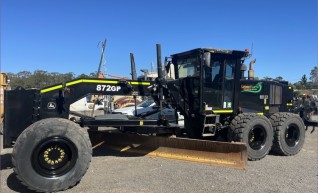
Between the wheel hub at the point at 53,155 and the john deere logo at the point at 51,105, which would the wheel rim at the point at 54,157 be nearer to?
the wheel hub at the point at 53,155

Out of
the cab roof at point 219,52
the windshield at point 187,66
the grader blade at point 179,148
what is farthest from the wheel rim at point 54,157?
the cab roof at point 219,52

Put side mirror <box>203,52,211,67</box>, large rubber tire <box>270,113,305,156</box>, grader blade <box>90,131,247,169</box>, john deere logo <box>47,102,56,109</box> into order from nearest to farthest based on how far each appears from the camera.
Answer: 1. john deere logo <box>47,102,56,109</box>
2. grader blade <box>90,131,247,169</box>
3. side mirror <box>203,52,211,67</box>
4. large rubber tire <box>270,113,305,156</box>

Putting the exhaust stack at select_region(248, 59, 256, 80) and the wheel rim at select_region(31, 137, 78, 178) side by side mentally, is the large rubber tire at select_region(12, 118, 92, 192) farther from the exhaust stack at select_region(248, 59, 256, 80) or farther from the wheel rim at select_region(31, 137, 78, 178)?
the exhaust stack at select_region(248, 59, 256, 80)

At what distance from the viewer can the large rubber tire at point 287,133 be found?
9.31 m

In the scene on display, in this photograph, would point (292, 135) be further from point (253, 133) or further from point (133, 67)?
point (133, 67)

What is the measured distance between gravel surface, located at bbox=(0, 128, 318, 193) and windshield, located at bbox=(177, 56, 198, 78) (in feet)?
7.83

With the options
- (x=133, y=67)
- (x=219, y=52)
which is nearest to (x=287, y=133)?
(x=219, y=52)

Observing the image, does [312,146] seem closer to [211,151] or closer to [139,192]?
[211,151]

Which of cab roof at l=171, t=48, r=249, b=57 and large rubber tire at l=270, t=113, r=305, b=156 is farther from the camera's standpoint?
large rubber tire at l=270, t=113, r=305, b=156

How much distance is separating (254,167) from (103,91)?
3.63m

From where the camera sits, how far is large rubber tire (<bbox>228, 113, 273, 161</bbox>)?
28.2ft

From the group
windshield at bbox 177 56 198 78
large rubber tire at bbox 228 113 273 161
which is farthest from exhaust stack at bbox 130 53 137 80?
large rubber tire at bbox 228 113 273 161

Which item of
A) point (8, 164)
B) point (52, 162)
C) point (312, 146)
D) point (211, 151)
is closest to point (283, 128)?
point (312, 146)

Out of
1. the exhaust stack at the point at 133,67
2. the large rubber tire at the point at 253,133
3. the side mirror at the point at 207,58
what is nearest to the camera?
the side mirror at the point at 207,58
